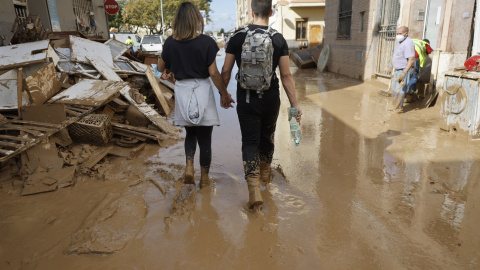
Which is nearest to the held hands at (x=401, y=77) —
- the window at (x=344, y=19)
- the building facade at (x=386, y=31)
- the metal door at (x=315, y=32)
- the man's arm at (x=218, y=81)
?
the building facade at (x=386, y=31)

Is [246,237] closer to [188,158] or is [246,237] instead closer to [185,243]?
[185,243]

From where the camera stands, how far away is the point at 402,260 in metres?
2.33

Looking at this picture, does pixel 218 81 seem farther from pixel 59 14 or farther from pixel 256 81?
pixel 59 14

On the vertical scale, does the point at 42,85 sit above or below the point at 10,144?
above

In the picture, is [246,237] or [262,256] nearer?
[262,256]

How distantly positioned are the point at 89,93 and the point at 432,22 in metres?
7.95

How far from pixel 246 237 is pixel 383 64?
9687 millimetres

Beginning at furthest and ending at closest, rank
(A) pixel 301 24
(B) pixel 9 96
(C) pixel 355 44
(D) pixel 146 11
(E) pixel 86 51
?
(D) pixel 146 11, (A) pixel 301 24, (C) pixel 355 44, (E) pixel 86 51, (B) pixel 9 96

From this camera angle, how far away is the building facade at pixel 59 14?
8.80 m

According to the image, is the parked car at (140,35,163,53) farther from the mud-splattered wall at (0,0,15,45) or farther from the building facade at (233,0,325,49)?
the mud-splattered wall at (0,0,15,45)

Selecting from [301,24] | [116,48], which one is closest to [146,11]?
A: [301,24]

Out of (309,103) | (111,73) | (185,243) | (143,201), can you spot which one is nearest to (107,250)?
(185,243)

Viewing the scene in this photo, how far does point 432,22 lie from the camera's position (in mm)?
8172

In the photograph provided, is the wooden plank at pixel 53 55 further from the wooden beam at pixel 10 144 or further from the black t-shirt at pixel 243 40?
the black t-shirt at pixel 243 40
